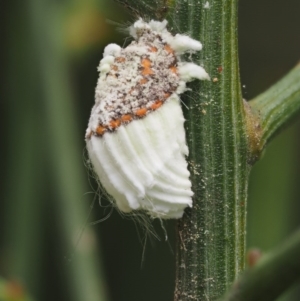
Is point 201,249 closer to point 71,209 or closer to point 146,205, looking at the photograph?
point 146,205

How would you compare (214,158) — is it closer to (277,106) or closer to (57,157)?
(277,106)

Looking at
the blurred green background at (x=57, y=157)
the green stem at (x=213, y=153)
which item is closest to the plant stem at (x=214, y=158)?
the green stem at (x=213, y=153)

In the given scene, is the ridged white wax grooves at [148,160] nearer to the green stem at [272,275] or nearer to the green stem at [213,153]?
the green stem at [213,153]

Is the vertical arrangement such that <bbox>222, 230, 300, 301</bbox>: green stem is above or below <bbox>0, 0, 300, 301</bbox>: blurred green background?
above

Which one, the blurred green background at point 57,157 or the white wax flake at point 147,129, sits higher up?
the white wax flake at point 147,129

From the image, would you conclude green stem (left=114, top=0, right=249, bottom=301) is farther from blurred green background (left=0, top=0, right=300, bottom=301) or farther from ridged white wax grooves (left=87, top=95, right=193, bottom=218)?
blurred green background (left=0, top=0, right=300, bottom=301)

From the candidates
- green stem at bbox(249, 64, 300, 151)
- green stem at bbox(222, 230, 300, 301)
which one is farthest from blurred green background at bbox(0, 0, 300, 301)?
green stem at bbox(222, 230, 300, 301)
